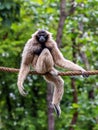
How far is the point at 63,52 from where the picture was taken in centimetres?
1666

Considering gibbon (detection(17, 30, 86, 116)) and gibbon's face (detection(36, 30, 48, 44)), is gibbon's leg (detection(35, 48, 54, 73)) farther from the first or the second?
gibbon's face (detection(36, 30, 48, 44))

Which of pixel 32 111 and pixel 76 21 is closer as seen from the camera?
pixel 76 21

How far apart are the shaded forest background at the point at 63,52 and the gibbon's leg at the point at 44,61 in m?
4.34

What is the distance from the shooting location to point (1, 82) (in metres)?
16.7

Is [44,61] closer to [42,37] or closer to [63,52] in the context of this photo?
[42,37]

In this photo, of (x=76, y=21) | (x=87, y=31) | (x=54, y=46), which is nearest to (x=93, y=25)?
(x=87, y=31)

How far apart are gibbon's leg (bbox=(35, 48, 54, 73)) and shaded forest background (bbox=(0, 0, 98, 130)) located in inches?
171

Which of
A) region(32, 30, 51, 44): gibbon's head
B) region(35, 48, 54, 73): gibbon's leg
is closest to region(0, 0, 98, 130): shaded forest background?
region(32, 30, 51, 44): gibbon's head

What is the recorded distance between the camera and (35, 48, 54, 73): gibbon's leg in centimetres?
966

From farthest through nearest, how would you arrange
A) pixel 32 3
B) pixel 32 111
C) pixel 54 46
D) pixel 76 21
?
pixel 32 111 → pixel 32 3 → pixel 76 21 → pixel 54 46

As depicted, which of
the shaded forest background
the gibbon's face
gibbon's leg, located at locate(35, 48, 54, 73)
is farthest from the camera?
the shaded forest background

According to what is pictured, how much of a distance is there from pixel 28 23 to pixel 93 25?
2.15 meters

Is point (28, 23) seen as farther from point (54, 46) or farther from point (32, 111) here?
point (54, 46)

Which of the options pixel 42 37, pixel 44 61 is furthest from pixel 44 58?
pixel 42 37
